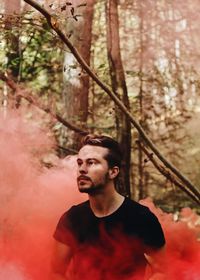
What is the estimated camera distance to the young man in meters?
3.78

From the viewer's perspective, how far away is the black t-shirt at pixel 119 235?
12.4 ft

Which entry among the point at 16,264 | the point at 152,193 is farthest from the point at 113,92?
the point at 16,264

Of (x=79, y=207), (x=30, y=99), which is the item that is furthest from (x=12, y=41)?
(x=79, y=207)

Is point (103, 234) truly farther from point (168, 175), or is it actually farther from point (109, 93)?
point (109, 93)

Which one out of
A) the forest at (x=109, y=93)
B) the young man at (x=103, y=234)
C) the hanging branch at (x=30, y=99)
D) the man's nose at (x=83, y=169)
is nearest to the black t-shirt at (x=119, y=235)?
the young man at (x=103, y=234)

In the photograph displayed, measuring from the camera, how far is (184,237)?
4180mm

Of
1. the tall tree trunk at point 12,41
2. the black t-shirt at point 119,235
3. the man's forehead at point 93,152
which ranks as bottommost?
the black t-shirt at point 119,235

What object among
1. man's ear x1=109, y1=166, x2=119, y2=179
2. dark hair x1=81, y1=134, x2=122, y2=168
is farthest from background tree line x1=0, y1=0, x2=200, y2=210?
man's ear x1=109, y1=166, x2=119, y2=179

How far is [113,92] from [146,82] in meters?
0.33

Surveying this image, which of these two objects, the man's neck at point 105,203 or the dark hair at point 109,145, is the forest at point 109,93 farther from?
the man's neck at point 105,203

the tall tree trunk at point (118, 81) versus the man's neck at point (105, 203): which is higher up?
the tall tree trunk at point (118, 81)

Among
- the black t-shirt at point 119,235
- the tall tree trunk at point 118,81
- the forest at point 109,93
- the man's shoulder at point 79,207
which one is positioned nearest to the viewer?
the black t-shirt at point 119,235

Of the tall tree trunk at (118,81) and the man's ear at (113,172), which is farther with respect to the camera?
the tall tree trunk at (118,81)

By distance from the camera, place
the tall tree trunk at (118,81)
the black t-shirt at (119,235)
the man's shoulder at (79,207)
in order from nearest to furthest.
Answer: the black t-shirt at (119,235) < the man's shoulder at (79,207) < the tall tree trunk at (118,81)
